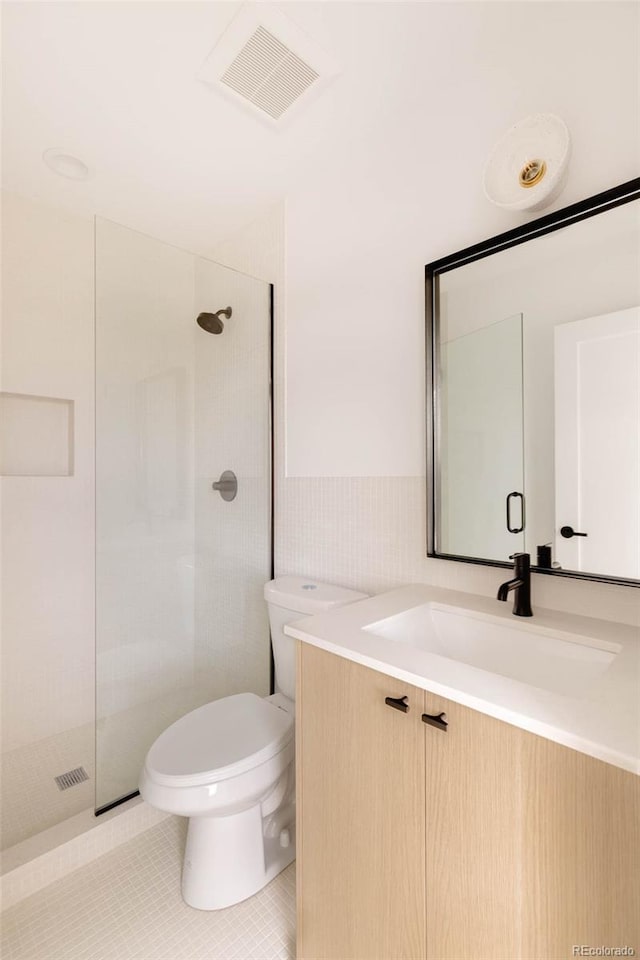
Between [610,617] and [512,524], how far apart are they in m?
0.30

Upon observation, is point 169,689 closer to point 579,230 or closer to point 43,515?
point 43,515

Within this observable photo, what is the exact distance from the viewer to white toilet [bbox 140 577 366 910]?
115cm

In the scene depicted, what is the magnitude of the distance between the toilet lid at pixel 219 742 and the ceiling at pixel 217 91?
71.8 inches

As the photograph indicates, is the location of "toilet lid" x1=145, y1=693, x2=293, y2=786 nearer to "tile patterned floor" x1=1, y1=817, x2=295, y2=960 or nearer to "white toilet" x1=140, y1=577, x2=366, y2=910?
"white toilet" x1=140, y1=577, x2=366, y2=910

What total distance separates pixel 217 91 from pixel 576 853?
1.96 metres

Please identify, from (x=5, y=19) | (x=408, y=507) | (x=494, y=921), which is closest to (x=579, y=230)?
(x=408, y=507)

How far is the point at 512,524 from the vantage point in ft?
3.84

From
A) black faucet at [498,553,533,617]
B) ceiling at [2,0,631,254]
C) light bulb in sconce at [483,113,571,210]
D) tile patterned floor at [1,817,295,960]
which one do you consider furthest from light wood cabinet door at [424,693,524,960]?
ceiling at [2,0,631,254]

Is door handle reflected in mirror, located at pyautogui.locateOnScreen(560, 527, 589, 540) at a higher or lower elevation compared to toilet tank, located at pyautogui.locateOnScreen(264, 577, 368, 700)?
higher

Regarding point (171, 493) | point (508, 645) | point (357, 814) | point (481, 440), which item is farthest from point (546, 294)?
point (171, 493)

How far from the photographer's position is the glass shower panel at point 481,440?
3.86ft

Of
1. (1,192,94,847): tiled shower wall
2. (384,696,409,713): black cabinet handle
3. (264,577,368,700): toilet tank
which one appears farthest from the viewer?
(1,192,94,847): tiled shower wall

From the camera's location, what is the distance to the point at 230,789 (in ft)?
3.81

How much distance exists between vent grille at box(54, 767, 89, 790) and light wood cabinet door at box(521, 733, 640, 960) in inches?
67.4
